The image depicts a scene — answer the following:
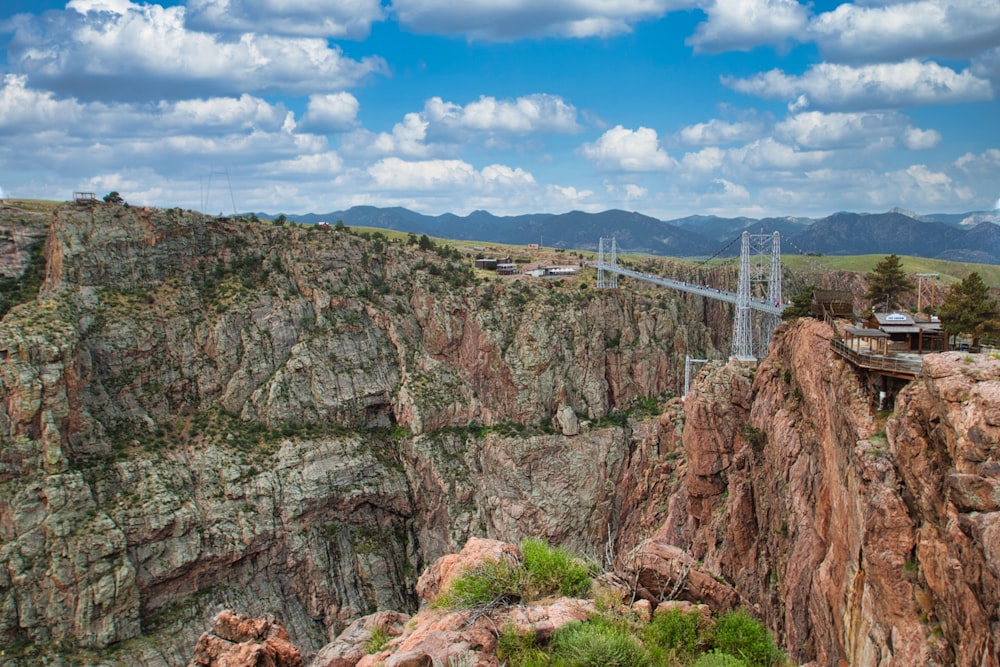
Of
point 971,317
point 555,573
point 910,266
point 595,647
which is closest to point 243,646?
point 555,573

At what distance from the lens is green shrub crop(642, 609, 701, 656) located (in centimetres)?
1927

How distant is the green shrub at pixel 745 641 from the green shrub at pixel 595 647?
251cm

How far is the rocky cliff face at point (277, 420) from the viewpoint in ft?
190

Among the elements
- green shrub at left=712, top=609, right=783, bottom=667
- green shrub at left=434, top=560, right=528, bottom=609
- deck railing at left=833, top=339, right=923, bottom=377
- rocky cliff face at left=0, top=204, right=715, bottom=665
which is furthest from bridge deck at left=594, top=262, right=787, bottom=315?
green shrub at left=434, top=560, right=528, bottom=609

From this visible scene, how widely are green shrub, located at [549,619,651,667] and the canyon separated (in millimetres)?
12087

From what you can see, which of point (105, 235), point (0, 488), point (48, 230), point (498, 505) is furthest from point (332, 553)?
point (48, 230)

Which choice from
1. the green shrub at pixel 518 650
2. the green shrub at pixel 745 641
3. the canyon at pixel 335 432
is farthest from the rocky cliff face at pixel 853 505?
the green shrub at pixel 518 650

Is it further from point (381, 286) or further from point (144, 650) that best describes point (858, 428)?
point (381, 286)

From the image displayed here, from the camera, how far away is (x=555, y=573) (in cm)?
2198

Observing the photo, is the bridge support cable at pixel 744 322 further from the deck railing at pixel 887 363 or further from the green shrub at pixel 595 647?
the green shrub at pixel 595 647

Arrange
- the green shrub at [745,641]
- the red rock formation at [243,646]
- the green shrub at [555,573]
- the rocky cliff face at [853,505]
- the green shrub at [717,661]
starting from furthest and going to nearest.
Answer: the green shrub at [555,573], the red rock formation at [243,646], the green shrub at [745,641], the green shrub at [717,661], the rocky cliff face at [853,505]

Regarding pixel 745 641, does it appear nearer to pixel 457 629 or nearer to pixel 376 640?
pixel 457 629

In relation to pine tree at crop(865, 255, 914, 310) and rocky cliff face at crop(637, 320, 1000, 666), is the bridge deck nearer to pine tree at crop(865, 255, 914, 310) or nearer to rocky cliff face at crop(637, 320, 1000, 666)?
pine tree at crop(865, 255, 914, 310)

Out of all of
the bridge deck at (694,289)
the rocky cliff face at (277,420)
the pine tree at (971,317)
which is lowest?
the rocky cliff face at (277,420)
